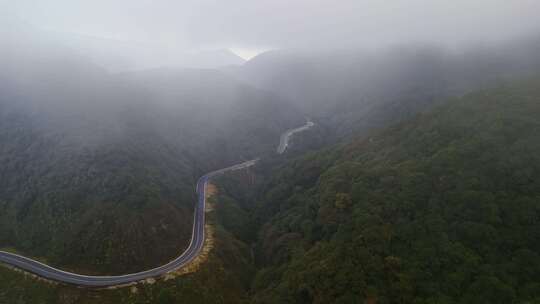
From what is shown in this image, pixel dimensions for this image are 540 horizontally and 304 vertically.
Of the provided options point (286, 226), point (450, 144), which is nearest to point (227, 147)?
point (286, 226)

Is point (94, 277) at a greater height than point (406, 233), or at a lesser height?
lesser

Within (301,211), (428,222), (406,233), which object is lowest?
(301,211)

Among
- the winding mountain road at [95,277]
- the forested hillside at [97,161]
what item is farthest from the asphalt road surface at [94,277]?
the forested hillside at [97,161]

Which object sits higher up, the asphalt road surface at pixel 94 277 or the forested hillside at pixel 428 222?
the forested hillside at pixel 428 222

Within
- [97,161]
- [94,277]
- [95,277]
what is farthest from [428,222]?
[97,161]

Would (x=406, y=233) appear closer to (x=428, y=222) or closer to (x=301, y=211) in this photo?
(x=428, y=222)

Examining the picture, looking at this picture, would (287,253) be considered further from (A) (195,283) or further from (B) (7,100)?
(B) (7,100)

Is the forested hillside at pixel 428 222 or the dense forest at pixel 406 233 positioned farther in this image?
the dense forest at pixel 406 233

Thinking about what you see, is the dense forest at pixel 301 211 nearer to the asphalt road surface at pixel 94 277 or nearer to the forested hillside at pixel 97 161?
the forested hillside at pixel 97 161

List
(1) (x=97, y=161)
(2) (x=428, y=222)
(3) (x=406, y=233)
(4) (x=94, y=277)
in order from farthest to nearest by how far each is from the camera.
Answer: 1. (1) (x=97, y=161)
2. (4) (x=94, y=277)
3. (2) (x=428, y=222)
4. (3) (x=406, y=233)
